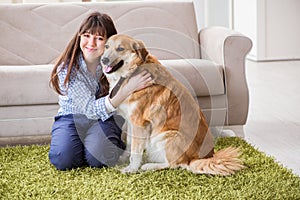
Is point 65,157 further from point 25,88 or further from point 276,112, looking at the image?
point 276,112

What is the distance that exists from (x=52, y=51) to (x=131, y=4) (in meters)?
0.57

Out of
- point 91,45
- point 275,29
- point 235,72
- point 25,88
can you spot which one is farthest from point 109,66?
point 275,29

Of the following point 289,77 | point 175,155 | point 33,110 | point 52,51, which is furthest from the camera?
point 289,77

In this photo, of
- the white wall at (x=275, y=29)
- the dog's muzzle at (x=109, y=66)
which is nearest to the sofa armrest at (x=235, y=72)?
the dog's muzzle at (x=109, y=66)

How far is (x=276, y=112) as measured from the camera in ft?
12.2

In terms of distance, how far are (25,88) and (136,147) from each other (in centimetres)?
77

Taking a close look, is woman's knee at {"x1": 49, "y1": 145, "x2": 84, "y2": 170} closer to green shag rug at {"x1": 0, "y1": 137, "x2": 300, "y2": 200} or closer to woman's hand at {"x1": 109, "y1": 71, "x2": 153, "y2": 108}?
green shag rug at {"x1": 0, "y1": 137, "x2": 300, "y2": 200}

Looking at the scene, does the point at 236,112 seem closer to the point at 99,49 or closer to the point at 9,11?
the point at 99,49

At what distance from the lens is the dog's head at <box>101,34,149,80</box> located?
2.31m

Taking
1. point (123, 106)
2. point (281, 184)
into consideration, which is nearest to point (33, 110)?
point (123, 106)

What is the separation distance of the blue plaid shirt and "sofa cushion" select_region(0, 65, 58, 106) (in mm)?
315

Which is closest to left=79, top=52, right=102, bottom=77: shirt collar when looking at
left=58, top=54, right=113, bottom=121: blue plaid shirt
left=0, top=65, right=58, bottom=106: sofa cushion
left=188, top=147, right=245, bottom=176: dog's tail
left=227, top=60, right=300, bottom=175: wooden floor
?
left=58, top=54, right=113, bottom=121: blue plaid shirt

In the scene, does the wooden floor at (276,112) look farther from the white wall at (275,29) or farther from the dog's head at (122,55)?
the dog's head at (122,55)

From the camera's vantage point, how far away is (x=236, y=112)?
3076mm
